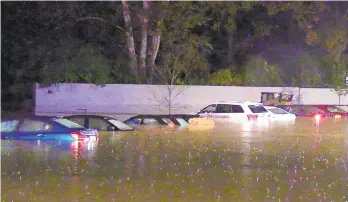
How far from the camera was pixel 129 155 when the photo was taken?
13.5m

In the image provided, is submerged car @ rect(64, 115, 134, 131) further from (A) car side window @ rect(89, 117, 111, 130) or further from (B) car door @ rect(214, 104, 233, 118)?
(B) car door @ rect(214, 104, 233, 118)

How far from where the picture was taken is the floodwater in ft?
29.7

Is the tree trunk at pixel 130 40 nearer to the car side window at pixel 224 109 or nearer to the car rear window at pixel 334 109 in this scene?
the car side window at pixel 224 109

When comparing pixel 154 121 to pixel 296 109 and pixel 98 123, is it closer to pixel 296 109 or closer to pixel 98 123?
pixel 98 123

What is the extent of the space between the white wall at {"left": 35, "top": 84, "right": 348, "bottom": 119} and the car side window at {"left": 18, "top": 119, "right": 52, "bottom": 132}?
14863mm

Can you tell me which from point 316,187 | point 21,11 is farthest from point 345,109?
point 316,187

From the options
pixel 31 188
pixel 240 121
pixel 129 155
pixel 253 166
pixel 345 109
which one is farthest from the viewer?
pixel 345 109

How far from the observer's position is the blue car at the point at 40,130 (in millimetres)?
14352

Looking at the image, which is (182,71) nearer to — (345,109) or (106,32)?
(106,32)

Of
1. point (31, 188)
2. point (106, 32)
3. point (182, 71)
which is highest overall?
point (106, 32)

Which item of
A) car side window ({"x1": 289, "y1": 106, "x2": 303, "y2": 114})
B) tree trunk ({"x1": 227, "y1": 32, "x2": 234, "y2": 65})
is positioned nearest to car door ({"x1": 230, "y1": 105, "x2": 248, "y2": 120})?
car side window ({"x1": 289, "y1": 106, "x2": 303, "y2": 114})

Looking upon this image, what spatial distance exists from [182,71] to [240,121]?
9527 mm

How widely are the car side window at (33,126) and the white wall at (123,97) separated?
48.8 ft

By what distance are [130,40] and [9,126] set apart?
1815 centimetres
